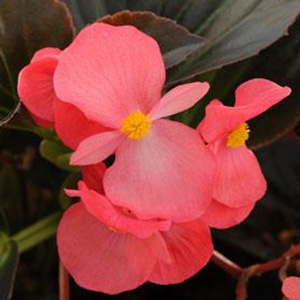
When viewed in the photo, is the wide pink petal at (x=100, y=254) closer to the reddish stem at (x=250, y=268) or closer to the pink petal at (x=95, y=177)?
the pink petal at (x=95, y=177)

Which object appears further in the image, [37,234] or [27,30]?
[37,234]

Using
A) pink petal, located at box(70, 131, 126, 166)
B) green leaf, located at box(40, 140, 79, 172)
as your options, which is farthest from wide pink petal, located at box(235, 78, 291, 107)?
green leaf, located at box(40, 140, 79, 172)

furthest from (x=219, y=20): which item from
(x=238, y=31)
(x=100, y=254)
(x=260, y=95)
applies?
(x=100, y=254)

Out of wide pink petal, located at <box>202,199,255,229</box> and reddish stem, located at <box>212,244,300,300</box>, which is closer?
wide pink petal, located at <box>202,199,255,229</box>

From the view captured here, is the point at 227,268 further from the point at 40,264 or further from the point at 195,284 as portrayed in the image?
the point at 40,264

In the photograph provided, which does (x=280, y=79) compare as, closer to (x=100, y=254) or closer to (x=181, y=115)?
(x=181, y=115)

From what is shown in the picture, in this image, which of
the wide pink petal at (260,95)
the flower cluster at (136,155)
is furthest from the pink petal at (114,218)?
the wide pink petal at (260,95)

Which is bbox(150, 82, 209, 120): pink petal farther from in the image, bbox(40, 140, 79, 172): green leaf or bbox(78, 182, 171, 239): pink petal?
bbox(40, 140, 79, 172): green leaf
